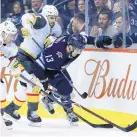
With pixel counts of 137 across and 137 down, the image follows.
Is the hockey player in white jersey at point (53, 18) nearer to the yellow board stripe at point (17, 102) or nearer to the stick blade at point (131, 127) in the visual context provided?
the yellow board stripe at point (17, 102)

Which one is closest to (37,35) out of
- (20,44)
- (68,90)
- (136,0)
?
(20,44)

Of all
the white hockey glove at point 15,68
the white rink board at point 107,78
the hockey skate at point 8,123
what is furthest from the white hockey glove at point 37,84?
the hockey skate at point 8,123

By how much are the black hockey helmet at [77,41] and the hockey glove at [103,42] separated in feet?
0.31

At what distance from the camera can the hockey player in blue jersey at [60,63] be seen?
406 cm

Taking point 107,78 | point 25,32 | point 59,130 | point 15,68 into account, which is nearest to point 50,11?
point 25,32

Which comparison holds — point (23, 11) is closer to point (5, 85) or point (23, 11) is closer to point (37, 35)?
point (37, 35)

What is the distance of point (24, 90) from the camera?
4.36m

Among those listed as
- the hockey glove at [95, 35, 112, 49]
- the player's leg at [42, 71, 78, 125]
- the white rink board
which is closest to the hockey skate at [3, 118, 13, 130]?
the player's leg at [42, 71, 78, 125]

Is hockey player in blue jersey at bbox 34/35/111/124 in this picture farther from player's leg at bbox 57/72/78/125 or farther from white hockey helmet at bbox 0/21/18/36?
white hockey helmet at bbox 0/21/18/36

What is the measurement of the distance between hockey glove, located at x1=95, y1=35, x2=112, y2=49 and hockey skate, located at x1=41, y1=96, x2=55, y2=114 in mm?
572

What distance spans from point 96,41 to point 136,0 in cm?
Answer: 44

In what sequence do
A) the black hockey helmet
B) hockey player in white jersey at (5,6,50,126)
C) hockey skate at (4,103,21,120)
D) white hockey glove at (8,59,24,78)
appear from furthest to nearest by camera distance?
hockey skate at (4,103,21,120)
white hockey glove at (8,59,24,78)
hockey player in white jersey at (5,6,50,126)
the black hockey helmet

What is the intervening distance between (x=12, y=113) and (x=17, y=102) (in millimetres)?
97

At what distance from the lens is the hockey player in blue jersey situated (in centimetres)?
406
